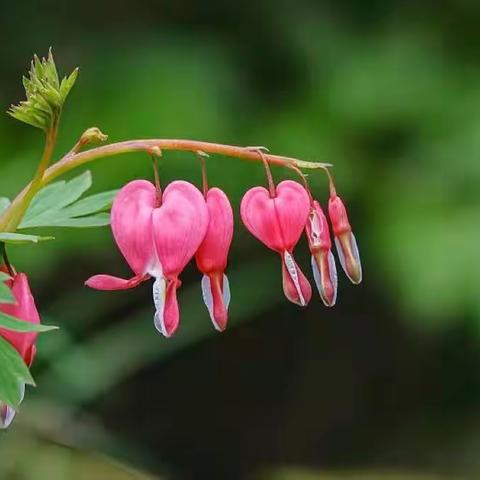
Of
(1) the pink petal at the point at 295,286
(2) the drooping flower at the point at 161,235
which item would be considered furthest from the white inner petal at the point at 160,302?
(1) the pink petal at the point at 295,286

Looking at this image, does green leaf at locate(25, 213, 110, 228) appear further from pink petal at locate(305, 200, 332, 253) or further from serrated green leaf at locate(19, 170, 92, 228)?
pink petal at locate(305, 200, 332, 253)

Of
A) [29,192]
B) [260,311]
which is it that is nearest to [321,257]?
[29,192]

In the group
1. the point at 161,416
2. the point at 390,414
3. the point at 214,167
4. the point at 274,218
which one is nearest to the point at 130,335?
the point at 214,167

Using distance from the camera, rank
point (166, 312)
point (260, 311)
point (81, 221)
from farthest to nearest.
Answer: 1. point (260, 311)
2. point (81, 221)
3. point (166, 312)

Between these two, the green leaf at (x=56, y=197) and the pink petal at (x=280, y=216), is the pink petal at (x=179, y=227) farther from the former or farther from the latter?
the green leaf at (x=56, y=197)

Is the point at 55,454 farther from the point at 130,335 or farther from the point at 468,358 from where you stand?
the point at 468,358

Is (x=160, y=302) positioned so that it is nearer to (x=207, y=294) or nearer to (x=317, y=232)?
(x=207, y=294)
